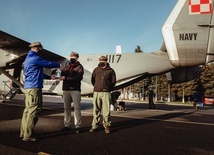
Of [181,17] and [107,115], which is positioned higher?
[181,17]

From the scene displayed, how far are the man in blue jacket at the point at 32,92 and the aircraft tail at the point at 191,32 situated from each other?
500cm

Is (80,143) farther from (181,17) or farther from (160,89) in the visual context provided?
(160,89)

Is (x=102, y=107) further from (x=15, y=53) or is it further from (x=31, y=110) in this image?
(x=15, y=53)

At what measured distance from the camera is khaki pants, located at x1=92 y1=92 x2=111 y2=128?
180 inches

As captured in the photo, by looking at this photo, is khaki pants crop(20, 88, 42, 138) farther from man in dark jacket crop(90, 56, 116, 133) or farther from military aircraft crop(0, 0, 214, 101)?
military aircraft crop(0, 0, 214, 101)

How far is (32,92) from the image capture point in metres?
3.73

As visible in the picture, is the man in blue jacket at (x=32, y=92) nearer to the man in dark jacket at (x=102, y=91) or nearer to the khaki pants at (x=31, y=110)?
the khaki pants at (x=31, y=110)

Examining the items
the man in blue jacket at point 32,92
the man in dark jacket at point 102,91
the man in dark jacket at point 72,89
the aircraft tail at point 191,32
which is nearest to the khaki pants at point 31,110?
the man in blue jacket at point 32,92

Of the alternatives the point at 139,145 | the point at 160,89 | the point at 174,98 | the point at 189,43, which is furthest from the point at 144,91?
the point at 139,145

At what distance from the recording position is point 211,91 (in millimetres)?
40750

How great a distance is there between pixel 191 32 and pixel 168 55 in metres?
1.21

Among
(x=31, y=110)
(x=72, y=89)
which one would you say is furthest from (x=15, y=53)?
(x=31, y=110)

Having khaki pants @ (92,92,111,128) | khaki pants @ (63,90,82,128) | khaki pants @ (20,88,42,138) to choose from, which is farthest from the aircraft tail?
khaki pants @ (20,88,42,138)

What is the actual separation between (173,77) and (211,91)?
36841 mm
